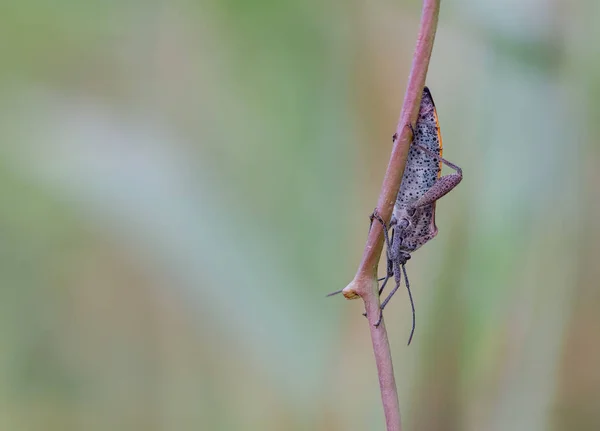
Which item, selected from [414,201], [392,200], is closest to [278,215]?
[414,201]

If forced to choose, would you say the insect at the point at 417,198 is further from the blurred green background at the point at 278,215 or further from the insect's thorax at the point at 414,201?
the blurred green background at the point at 278,215

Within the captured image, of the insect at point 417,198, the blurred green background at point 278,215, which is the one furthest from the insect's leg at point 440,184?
the blurred green background at point 278,215

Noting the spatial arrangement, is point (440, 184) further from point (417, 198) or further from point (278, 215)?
point (278, 215)

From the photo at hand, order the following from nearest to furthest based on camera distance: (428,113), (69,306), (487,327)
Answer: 1. (428,113)
2. (487,327)
3. (69,306)

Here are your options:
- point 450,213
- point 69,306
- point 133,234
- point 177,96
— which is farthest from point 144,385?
point 450,213

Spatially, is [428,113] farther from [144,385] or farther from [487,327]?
[144,385]

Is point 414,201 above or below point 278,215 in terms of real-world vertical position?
above
